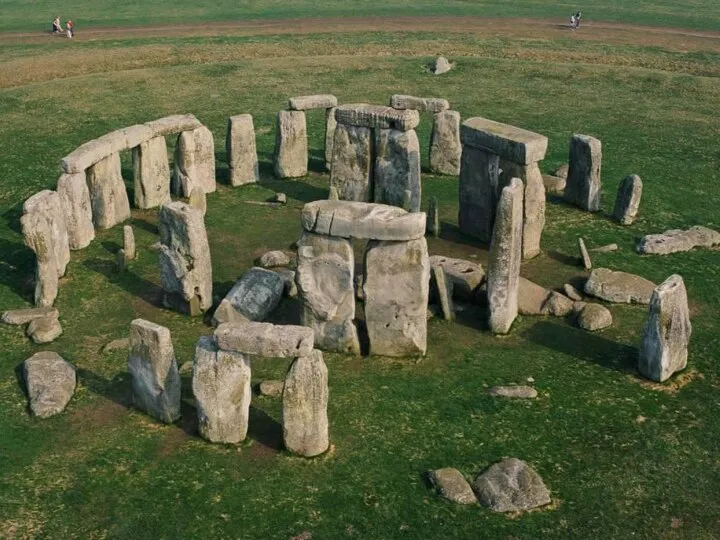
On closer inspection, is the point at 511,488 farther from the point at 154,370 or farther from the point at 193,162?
the point at 193,162

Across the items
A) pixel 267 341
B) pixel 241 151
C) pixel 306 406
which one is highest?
pixel 267 341

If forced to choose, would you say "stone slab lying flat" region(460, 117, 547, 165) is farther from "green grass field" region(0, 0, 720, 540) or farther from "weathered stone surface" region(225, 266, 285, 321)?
"weathered stone surface" region(225, 266, 285, 321)

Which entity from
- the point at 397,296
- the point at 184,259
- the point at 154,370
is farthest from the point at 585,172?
the point at 154,370

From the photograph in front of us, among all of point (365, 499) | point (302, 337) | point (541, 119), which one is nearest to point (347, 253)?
point (302, 337)

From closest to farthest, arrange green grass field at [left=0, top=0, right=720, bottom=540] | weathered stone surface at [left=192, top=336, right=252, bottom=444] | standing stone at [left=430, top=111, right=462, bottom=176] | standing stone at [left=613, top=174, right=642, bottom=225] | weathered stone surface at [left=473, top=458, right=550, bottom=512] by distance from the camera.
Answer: green grass field at [left=0, top=0, right=720, bottom=540]
weathered stone surface at [left=473, top=458, right=550, bottom=512]
weathered stone surface at [left=192, top=336, right=252, bottom=444]
standing stone at [left=613, top=174, right=642, bottom=225]
standing stone at [left=430, top=111, right=462, bottom=176]

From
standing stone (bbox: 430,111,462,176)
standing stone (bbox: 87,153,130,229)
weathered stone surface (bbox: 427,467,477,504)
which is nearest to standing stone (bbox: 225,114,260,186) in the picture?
standing stone (bbox: 87,153,130,229)

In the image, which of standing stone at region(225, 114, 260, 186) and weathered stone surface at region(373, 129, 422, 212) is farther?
standing stone at region(225, 114, 260, 186)

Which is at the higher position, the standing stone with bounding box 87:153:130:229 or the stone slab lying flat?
the stone slab lying flat
